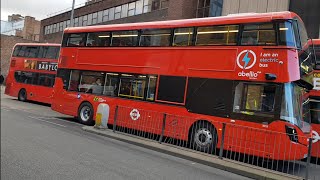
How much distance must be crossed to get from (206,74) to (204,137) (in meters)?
1.98

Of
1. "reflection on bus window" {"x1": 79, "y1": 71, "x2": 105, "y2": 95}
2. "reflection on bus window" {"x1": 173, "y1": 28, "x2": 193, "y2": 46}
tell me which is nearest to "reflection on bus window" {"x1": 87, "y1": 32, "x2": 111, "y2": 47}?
"reflection on bus window" {"x1": 79, "y1": 71, "x2": 105, "y2": 95}

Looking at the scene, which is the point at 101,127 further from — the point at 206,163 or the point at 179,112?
the point at 206,163

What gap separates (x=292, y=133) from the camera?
9242 mm

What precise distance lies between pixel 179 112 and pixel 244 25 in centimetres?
346

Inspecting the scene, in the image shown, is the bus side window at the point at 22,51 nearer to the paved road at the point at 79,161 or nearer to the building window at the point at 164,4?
the building window at the point at 164,4

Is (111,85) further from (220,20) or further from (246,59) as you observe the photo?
(246,59)

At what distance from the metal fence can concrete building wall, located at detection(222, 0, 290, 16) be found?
1412 centimetres

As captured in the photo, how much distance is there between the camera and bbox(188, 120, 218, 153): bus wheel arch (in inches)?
420

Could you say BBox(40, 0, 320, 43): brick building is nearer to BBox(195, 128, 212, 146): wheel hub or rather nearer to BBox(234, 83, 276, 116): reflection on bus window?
BBox(234, 83, 276, 116): reflection on bus window

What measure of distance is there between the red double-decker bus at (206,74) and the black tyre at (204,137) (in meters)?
0.03

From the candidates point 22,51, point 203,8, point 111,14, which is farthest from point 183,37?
point 111,14

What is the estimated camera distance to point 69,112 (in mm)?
15914

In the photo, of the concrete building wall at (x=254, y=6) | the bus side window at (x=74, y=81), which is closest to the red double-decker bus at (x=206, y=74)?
the bus side window at (x=74, y=81)

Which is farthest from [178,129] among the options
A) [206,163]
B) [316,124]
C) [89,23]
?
[89,23]
